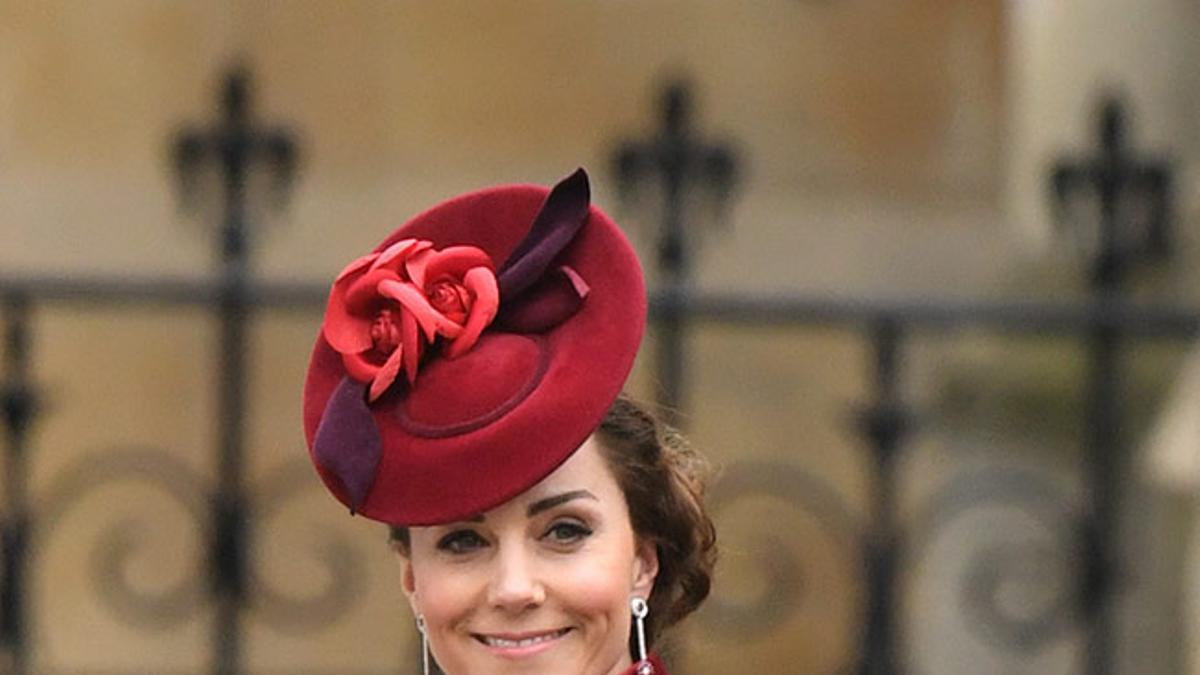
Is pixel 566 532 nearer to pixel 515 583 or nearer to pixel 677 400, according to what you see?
pixel 515 583

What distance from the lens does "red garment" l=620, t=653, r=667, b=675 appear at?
3047 mm

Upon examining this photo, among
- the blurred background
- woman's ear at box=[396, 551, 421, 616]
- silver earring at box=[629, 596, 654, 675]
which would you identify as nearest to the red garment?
silver earring at box=[629, 596, 654, 675]

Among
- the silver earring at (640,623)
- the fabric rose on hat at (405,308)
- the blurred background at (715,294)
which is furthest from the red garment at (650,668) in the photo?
the blurred background at (715,294)

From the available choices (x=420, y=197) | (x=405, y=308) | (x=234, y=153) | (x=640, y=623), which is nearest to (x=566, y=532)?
(x=640, y=623)

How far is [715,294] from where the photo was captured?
19.7 feet

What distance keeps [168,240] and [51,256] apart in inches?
9.0

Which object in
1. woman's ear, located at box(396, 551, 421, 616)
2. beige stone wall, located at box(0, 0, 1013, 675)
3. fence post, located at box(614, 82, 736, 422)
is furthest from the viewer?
beige stone wall, located at box(0, 0, 1013, 675)

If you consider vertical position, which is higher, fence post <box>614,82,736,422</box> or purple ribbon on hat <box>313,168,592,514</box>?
purple ribbon on hat <box>313,168,592,514</box>

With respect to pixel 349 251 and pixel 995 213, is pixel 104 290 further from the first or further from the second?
pixel 995 213

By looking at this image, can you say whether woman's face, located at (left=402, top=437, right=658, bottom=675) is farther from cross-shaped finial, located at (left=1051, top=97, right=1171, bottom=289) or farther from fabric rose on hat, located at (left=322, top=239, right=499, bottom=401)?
cross-shaped finial, located at (left=1051, top=97, right=1171, bottom=289)

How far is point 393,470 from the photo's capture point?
2922mm

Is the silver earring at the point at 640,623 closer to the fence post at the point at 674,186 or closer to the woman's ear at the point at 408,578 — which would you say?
the woman's ear at the point at 408,578

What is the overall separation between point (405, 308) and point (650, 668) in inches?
16.6

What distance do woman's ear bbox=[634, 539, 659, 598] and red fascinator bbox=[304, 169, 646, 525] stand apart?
24cm
